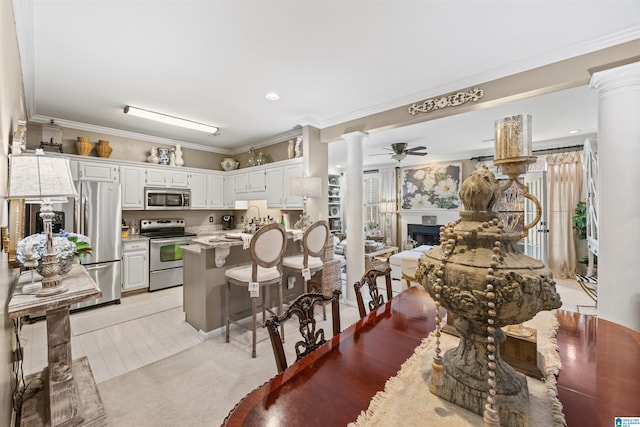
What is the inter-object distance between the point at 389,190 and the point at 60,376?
716 cm

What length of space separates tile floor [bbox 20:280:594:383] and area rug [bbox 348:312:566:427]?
180 cm

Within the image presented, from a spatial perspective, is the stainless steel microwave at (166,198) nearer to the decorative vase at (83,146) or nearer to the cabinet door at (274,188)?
the decorative vase at (83,146)

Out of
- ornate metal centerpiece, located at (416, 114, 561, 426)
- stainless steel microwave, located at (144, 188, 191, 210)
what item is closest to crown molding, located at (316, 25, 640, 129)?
ornate metal centerpiece, located at (416, 114, 561, 426)

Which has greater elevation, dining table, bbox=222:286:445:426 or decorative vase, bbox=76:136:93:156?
decorative vase, bbox=76:136:93:156

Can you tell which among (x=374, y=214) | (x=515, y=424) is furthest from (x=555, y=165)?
(x=515, y=424)

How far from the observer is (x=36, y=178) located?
1408 millimetres

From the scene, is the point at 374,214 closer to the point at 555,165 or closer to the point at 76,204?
the point at 555,165

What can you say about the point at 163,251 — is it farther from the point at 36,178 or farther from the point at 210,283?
the point at 36,178

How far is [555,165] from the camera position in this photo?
516 centimetres

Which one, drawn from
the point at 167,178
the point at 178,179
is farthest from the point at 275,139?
the point at 167,178

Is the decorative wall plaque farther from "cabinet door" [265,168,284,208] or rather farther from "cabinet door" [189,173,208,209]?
"cabinet door" [189,173,208,209]

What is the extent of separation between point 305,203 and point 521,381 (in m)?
3.42

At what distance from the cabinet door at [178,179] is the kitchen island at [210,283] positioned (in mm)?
2360

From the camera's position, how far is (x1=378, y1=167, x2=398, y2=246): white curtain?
24.6 ft
